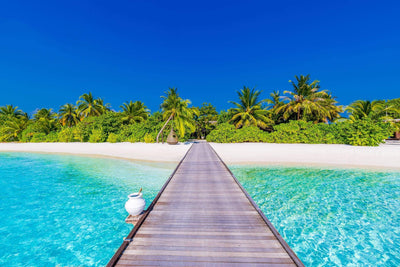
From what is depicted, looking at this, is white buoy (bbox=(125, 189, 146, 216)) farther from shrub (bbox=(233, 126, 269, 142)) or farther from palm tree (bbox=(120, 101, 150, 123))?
palm tree (bbox=(120, 101, 150, 123))

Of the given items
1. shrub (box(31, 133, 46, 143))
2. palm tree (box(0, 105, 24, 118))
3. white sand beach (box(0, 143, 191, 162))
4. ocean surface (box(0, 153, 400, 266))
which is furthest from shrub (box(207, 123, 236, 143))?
palm tree (box(0, 105, 24, 118))

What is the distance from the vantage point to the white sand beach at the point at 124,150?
15.2 m

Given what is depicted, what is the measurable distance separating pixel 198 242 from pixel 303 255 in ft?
8.93

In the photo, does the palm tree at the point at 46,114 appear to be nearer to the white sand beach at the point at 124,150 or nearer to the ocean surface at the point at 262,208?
the white sand beach at the point at 124,150

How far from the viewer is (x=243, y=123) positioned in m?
26.6

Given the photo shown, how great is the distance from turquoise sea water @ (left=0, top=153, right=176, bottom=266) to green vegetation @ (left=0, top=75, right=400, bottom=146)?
12640mm

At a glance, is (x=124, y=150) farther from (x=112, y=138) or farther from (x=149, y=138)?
(x=112, y=138)

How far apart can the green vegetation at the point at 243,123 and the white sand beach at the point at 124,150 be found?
326 centimetres

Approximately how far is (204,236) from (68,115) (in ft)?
130

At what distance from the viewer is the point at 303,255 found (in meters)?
3.95

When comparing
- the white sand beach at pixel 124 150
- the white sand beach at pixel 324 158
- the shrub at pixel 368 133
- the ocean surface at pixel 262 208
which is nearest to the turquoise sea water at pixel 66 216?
the ocean surface at pixel 262 208

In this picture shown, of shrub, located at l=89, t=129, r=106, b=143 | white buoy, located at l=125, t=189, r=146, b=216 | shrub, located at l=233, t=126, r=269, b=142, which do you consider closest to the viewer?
white buoy, located at l=125, t=189, r=146, b=216

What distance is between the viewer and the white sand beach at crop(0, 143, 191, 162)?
50.0 ft

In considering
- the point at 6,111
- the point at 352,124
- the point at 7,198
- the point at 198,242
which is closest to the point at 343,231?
the point at 198,242
